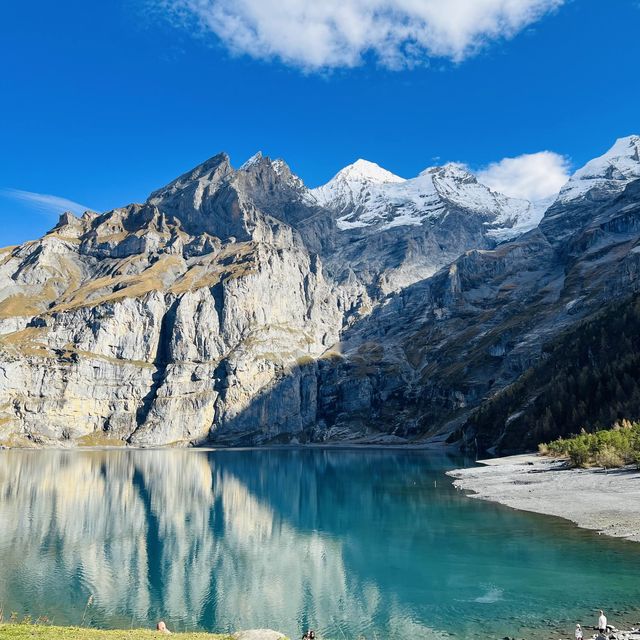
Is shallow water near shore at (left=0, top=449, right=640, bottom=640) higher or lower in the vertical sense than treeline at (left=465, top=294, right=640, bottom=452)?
lower

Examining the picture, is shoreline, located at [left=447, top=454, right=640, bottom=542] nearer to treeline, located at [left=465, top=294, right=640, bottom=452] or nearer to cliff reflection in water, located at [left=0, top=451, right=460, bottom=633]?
cliff reflection in water, located at [left=0, top=451, right=460, bottom=633]

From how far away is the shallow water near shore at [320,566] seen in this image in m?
36.2

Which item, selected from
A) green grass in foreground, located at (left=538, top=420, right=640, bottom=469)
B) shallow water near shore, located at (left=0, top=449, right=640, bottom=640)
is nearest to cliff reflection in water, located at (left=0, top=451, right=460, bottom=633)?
shallow water near shore, located at (left=0, top=449, right=640, bottom=640)

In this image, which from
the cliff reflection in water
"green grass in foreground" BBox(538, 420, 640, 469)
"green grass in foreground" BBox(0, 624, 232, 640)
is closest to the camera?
"green grass in foreground" BBox(0, 624, 232, 640)

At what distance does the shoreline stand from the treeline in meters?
30.3

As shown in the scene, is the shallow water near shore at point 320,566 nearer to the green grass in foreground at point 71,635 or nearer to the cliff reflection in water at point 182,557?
the cliff reflection in water at point 182,557

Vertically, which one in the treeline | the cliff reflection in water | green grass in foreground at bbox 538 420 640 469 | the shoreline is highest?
the treeline

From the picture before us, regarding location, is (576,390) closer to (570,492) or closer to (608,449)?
(608,449)

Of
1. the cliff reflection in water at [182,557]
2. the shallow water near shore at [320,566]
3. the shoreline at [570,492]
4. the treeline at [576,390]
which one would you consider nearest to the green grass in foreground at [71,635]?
the shallow water near shore at [320,566]

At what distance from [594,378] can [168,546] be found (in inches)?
4602

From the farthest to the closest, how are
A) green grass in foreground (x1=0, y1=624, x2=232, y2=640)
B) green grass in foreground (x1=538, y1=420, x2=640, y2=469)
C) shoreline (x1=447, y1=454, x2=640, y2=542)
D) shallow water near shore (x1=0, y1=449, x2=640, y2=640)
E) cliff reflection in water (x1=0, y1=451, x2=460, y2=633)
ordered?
1. green grass in foreground (x1=538, y1=420, x2=640, y2=469)
2. shoreline (x1=447, y1=454, x2=640, y2=542)
3. cliff reflection in water (x1=0, y1=451, x2=460, y2=633)
4. shallow water near shore (x1=0, y1=449, x2=640, y2=640)
5. green grass in foreground (x1=0, y1=624, x2=232, y2=640)

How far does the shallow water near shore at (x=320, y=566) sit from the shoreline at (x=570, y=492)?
3.13 metres

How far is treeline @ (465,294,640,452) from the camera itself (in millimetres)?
130875

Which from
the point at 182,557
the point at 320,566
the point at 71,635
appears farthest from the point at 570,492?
the point at 71,635
